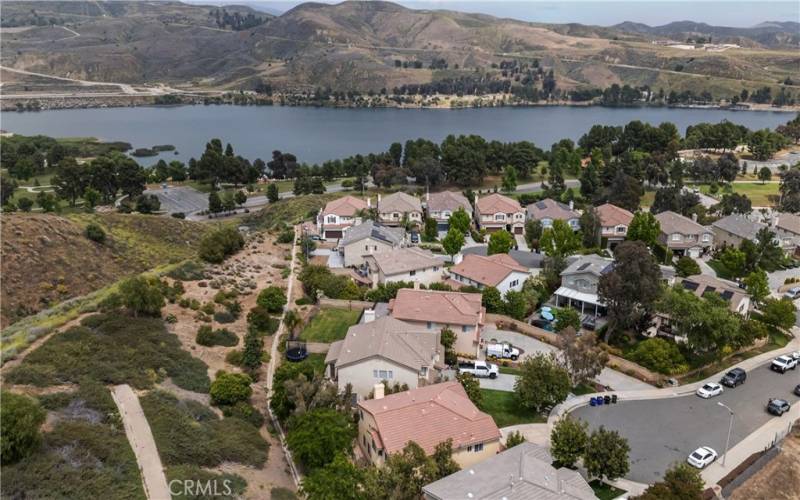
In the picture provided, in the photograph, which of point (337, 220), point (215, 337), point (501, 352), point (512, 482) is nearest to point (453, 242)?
point (337, 220)

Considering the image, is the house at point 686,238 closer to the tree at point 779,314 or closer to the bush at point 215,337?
the tree at point 779,314

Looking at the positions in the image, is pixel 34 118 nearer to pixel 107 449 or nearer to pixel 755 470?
pixel 107 449

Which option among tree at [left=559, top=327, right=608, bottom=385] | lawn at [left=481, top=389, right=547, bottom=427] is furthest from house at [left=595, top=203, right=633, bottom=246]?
lawn at [left=481, top=389, right=547, bottom=427]

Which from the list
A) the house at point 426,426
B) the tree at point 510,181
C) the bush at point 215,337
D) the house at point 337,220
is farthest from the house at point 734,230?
the bush at point 215,337

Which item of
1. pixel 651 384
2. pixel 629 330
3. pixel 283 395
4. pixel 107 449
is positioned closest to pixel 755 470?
pixel 651 384

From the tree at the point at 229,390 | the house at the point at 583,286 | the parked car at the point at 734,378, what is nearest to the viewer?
the tree at the point at 229,390

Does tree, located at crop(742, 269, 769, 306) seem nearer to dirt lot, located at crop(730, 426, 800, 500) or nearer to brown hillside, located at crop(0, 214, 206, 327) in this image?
dirt lot, located at crop(730, 426, 800, 500)
